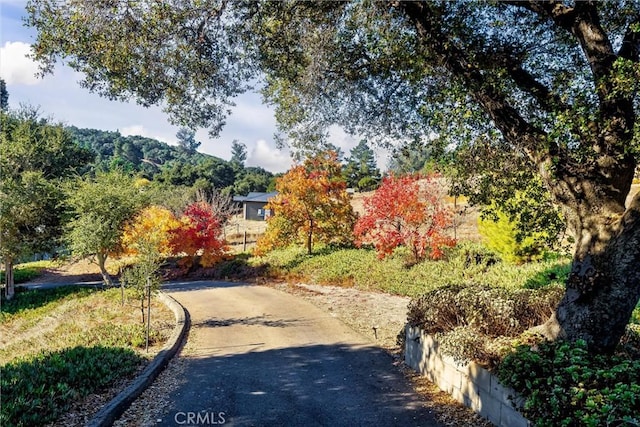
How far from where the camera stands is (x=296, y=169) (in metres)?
21.4

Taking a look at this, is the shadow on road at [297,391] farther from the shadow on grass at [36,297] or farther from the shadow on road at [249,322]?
the shadow on grass at [36,297]

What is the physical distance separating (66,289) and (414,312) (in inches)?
782

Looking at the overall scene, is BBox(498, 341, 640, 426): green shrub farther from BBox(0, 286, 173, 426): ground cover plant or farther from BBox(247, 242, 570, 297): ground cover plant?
BBox(247, 242, 570, 297): ground cover plant

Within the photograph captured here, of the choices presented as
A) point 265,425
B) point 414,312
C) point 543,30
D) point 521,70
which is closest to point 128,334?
point 265,425

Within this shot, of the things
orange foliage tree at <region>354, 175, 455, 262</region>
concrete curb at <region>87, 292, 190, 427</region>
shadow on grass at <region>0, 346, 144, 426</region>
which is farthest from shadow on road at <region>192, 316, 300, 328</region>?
orange foliage tree at <region>354, 175, 455, 262</region>

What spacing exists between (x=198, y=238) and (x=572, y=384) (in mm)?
21921

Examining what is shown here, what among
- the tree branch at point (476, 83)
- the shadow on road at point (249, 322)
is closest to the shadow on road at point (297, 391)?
the shadow on road at point (249, 322)

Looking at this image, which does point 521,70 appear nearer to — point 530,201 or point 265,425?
point 530,201

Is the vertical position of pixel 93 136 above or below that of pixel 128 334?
above

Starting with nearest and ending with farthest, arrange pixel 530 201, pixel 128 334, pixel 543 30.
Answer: pixel 543 30 → pixel 530 201 → pixel 128 334

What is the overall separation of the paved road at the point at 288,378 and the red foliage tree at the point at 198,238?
11837mm

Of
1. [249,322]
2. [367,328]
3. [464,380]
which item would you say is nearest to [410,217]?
[367,328]

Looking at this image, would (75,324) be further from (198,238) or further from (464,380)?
(198,238)

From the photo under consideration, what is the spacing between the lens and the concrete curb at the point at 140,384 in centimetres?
541
